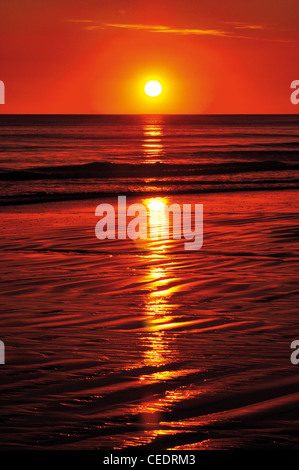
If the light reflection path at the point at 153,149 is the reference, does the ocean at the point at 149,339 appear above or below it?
below

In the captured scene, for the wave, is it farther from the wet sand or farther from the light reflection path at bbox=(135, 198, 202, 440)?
the light reflection path at bbox=(135, 198, 202, 440)

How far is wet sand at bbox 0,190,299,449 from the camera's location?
4.62 m

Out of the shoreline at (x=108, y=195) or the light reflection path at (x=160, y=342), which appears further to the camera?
the shoreline at (x=108, y=195)

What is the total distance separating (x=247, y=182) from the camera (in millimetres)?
26453

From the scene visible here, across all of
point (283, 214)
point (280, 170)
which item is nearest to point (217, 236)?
point (283, 214)

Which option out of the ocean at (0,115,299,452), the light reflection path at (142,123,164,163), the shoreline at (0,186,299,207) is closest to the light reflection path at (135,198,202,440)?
the ocean at (0,115,299,452)

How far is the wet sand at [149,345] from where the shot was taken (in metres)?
4.62

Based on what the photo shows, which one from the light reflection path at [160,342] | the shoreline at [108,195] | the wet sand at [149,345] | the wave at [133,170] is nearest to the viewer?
the wet sand at [149,345]

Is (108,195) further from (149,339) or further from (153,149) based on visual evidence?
(153,149)

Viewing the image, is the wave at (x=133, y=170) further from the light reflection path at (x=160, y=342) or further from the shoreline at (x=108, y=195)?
the light reflection path at (x=160, y=342)

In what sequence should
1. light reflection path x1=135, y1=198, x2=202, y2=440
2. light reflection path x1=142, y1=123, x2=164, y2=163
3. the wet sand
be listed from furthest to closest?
light reflection path x1=142, y1=123, x2=164, y2=163
light reflection path x1=135, y1=198, x2=202, y2=440
the wet sand

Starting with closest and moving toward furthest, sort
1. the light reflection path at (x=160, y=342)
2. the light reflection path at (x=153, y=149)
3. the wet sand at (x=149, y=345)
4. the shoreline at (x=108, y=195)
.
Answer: the wet sand at (x=149, y=345)
the light reflection path at (x=160, y=342)
the shoreline at (x=108, y=195)
the light reflection path at (x=153, y=149)

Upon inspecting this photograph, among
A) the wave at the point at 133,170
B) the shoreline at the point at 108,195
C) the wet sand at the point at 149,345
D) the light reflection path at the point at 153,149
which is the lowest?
the wet sand at the point at 149,345

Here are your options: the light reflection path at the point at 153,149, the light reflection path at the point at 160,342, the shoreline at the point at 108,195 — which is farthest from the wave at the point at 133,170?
Result: the light reflection path at the point at 160,342
